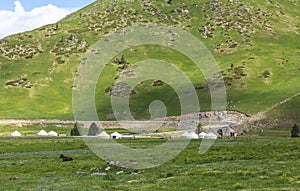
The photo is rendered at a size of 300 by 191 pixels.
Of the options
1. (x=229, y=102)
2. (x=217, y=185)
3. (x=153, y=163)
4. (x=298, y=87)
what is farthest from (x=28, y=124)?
(x=217, y=185)

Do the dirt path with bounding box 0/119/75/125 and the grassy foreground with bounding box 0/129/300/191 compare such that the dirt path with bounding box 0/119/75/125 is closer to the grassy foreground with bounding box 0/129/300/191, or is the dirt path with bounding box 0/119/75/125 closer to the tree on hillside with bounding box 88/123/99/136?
the tree on hillside with bounding box 88/123/99/136

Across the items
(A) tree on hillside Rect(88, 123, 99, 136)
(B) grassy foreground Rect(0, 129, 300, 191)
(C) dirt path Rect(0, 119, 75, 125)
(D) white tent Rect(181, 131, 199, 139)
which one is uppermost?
(C) dirt path Rect(0, 119, 75, 125)

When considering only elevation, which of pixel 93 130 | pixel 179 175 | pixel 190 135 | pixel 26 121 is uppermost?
pixel 26 121

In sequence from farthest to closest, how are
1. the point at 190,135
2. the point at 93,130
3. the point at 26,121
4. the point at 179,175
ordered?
the point at 26,121
the point at 93,130
the point at 190,135
the point at 179,175

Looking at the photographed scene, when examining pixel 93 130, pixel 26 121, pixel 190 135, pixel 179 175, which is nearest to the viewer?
pixel 179 175

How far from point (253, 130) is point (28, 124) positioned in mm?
90134

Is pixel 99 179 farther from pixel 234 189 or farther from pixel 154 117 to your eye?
pixel 154 117

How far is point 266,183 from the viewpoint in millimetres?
32125

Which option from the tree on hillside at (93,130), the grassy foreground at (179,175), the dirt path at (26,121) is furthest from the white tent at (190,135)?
the dirt path at (26,121)

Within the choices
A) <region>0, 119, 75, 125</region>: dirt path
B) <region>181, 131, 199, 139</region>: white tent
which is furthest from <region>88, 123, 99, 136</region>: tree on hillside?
<region>0, 119, 75, 125</region>: dirt path

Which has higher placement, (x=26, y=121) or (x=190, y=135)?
(x=26, y=121)

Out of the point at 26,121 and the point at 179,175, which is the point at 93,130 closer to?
the point at 26,121

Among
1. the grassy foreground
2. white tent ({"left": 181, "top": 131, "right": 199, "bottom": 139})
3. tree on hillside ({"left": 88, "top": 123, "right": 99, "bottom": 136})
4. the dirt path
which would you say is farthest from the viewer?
the dirt path

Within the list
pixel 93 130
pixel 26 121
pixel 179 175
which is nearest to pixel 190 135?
pixel 93 130
